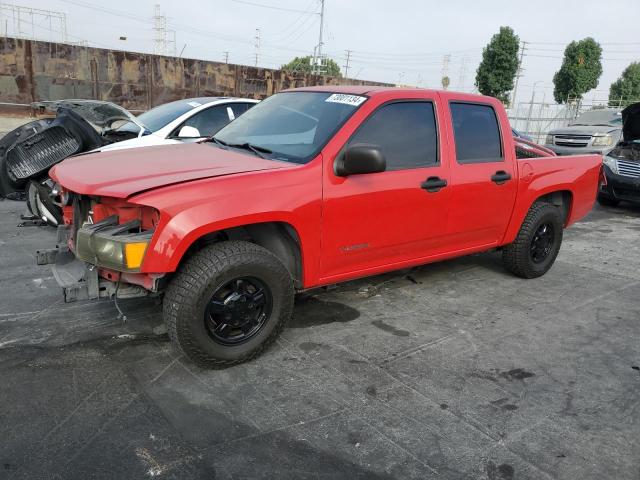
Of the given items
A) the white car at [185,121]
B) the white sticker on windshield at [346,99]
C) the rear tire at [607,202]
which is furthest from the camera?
the rear tire at [607,202]

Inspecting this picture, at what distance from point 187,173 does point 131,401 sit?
138 centimetres

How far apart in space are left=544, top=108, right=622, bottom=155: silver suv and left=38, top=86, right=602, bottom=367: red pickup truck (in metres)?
10.7

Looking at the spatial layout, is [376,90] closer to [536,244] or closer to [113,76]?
[536,244]

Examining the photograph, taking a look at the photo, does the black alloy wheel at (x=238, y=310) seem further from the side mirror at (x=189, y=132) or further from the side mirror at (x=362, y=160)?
the side mirror at (x=189, y=132)

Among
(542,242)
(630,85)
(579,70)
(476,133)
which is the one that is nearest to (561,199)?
(542,242)

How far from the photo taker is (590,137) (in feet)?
46.7

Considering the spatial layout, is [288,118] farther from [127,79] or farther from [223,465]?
[127,79]

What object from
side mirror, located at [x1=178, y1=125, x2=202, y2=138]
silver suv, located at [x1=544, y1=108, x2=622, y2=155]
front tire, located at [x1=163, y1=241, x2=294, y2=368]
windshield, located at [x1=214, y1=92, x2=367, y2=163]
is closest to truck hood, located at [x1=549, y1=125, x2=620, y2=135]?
silver suv, located at [x1=544, y1=108, x2=622, y2=155]

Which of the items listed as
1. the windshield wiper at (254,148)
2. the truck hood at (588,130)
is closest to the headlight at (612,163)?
the truck hood at (588,130)

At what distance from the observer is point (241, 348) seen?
3410 millimetres

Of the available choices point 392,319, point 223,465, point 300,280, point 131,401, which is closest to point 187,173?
point 300,280

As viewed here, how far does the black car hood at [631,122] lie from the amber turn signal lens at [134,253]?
32.3ft

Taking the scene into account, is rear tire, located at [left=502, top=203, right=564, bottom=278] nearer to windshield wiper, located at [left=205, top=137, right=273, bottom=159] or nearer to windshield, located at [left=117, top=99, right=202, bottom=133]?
windshield wiper, located at [left=205, top=137, right=273, bottom=159]

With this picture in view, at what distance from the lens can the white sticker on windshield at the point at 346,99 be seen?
389 cm
